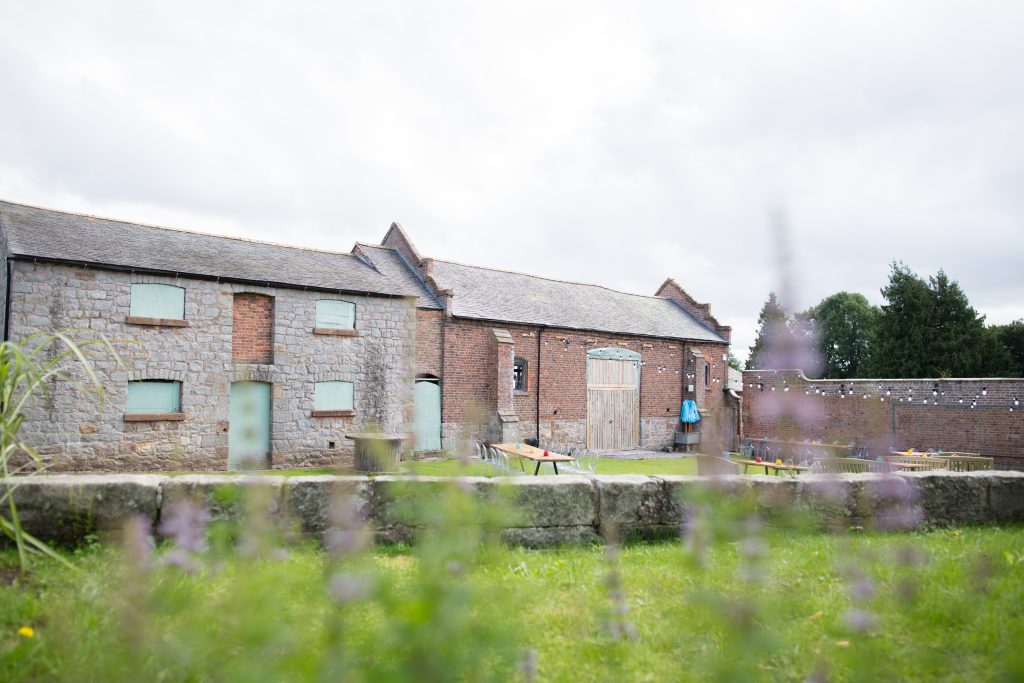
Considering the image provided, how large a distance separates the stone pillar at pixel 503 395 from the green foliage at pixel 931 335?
20.1 meters

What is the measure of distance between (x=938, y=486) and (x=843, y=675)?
12.6ft

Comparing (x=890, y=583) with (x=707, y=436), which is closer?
(x=707, y=436)

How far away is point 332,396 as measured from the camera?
56.8 ft

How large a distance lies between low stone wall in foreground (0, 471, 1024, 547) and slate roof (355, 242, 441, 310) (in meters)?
14.8

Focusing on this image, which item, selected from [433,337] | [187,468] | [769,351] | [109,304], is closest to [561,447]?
[433,337]

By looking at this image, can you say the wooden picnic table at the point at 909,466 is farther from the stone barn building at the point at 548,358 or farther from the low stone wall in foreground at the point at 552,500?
the low stone wall in foreground at the point at 552,500

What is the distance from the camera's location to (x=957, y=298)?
2925 centimetres

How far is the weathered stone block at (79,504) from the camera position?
3.96 m

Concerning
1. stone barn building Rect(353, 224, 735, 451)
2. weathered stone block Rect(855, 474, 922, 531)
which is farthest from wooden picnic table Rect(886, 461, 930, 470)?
weathered stone block Rect(855, 474, 922, 531)

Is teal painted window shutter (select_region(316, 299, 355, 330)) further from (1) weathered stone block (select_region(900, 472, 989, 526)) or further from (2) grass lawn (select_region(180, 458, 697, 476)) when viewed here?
(1) weathered stone block (select_region(900, 472, 989, 526))

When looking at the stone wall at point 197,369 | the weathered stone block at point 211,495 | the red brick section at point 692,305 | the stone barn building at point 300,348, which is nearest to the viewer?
the weathered stone block at point 211,495

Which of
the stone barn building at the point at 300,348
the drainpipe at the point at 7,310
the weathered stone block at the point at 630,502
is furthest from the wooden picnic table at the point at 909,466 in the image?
the drainpipe at the point at 7,310

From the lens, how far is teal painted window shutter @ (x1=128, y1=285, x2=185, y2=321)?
14.7m

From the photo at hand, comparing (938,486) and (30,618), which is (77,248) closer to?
(30,618)
